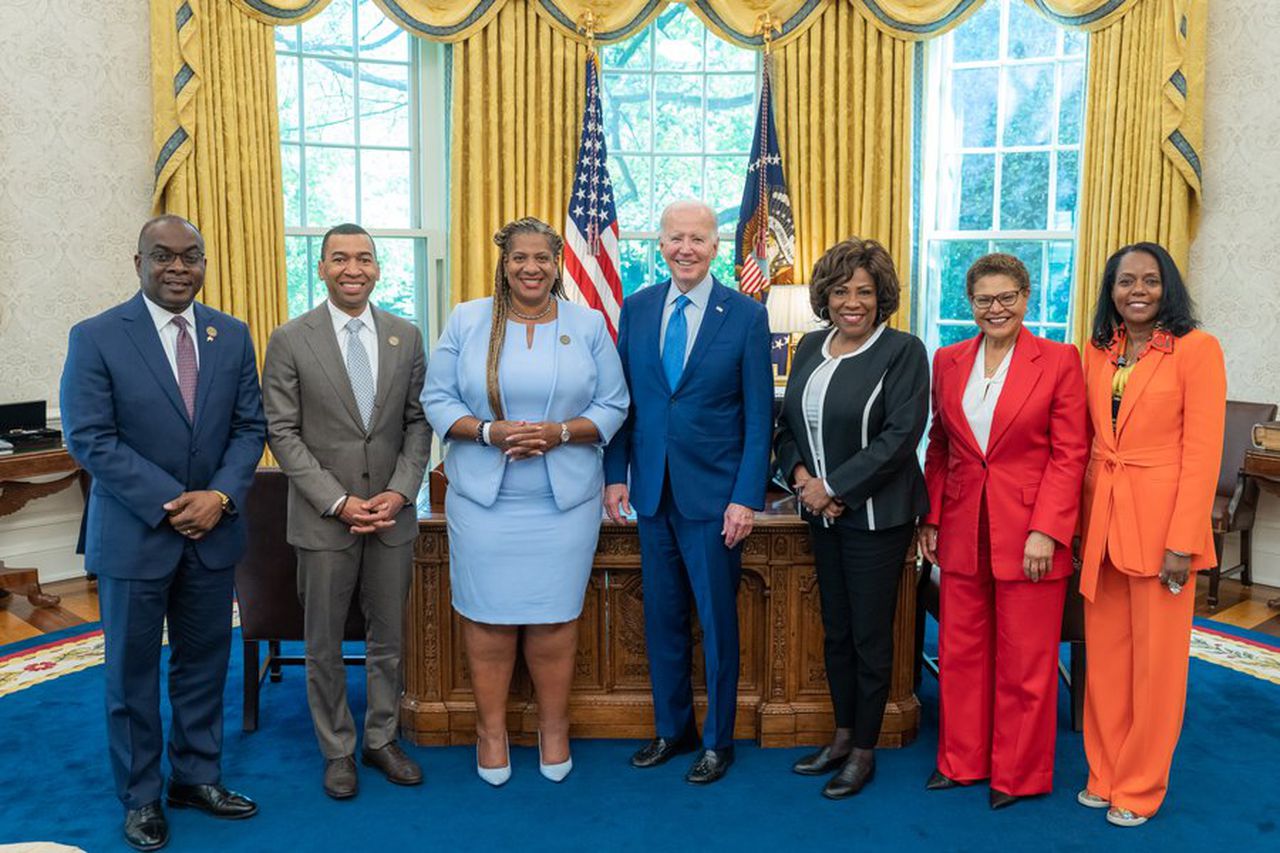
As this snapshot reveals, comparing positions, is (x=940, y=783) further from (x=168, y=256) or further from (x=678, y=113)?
(x=678, y=113)

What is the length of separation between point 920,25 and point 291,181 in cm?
369

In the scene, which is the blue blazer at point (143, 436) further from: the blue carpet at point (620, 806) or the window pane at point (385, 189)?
the window pane at point (385, 189)

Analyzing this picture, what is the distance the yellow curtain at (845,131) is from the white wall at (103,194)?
1591 mm

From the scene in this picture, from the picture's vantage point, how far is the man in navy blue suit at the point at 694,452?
3.07m

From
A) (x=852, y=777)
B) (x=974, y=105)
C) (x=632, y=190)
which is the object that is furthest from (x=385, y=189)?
(x=852, y=777)

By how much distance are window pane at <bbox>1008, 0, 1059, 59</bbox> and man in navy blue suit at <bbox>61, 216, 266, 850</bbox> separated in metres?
5.11

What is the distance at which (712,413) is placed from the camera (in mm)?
3088

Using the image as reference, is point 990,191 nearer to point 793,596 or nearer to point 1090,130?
point 1090,130

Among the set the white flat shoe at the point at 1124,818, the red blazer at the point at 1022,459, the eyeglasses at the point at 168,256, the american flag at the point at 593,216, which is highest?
the american flag at the point at 593,216

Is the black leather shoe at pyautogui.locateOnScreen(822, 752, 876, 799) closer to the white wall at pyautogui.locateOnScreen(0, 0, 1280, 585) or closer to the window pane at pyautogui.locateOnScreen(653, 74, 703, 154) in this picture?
the white wall at pyautogui.locateOnScreen(0, 0, 1280, 585)

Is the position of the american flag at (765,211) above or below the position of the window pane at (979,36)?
below

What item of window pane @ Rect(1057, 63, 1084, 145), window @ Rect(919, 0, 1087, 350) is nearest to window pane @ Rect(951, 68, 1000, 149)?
window @ Rect(919, 0, 1087, 350)

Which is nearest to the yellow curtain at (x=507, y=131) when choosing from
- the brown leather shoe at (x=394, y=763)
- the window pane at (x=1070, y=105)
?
→ the window pane at (x=1070, y=105)

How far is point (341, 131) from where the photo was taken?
627 centimetres
